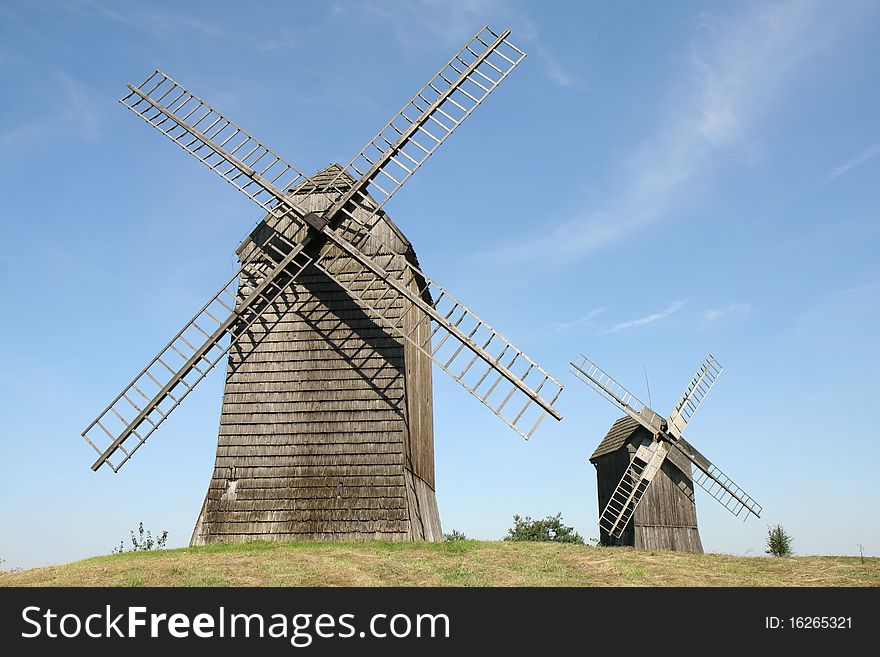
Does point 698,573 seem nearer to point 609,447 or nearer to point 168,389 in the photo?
point 609,447

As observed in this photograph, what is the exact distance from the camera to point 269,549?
16.9 metres

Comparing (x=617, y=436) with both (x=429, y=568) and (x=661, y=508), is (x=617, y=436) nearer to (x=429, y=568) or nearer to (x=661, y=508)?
(x=661, y=508)

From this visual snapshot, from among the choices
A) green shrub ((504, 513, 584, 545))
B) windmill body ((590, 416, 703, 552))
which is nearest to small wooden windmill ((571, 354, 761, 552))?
windmill body ((590, 416, 703, 552))

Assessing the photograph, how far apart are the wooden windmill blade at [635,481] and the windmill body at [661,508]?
0.48ft

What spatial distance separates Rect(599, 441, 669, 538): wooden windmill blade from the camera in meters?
21.9

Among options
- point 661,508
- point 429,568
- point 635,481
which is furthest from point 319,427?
point 661,508

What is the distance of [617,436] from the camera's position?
24.1 metres

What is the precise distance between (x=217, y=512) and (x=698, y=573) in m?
10.8

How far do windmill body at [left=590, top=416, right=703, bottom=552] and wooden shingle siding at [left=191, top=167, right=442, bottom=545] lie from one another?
6029 millimetres

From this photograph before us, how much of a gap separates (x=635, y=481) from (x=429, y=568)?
9322mm

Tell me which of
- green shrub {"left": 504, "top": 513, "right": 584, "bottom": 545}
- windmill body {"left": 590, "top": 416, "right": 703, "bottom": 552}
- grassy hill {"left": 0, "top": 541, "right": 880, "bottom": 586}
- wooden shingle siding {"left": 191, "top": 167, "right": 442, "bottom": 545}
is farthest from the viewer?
green shrub {"left": 504, "top": 513, "right": 584, "bottom": 545}

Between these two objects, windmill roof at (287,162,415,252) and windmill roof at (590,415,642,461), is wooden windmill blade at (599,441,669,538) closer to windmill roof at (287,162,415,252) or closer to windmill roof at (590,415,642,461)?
windmill roof at (590,415,642,461)

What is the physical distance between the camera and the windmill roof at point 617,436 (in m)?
23.0
